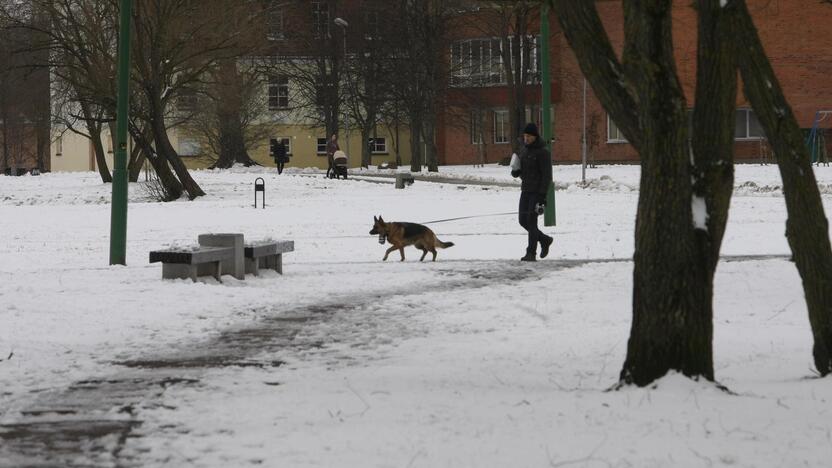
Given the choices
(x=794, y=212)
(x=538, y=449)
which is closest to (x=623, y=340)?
(x=794, y=212)

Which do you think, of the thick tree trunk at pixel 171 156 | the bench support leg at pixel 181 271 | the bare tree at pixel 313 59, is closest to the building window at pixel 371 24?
the bare tree at pixel 313 59

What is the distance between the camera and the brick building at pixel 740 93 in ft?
187

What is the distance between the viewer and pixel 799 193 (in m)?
8.08

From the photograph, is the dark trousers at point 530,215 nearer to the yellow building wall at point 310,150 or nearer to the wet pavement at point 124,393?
the wet pavement at point 124,393

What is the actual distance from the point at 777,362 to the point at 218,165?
58552mm

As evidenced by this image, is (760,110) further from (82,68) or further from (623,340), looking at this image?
(82,68)

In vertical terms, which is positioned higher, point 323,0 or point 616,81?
point 323,0

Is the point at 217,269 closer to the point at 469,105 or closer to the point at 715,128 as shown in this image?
the point at 715,128


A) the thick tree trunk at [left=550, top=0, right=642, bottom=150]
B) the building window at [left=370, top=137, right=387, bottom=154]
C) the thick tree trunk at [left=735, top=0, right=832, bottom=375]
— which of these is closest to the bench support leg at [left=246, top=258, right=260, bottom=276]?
the thick tree trunk at [left=735, top=0, right=832, bottom=375]

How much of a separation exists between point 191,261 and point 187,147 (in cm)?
6592

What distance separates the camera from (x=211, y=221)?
28906mm

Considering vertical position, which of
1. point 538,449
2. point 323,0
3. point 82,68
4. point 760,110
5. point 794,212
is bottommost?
point 538,449

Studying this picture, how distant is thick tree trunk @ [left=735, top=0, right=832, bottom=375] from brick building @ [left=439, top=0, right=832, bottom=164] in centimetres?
4596

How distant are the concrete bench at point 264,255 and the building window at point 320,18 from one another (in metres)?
50.2
